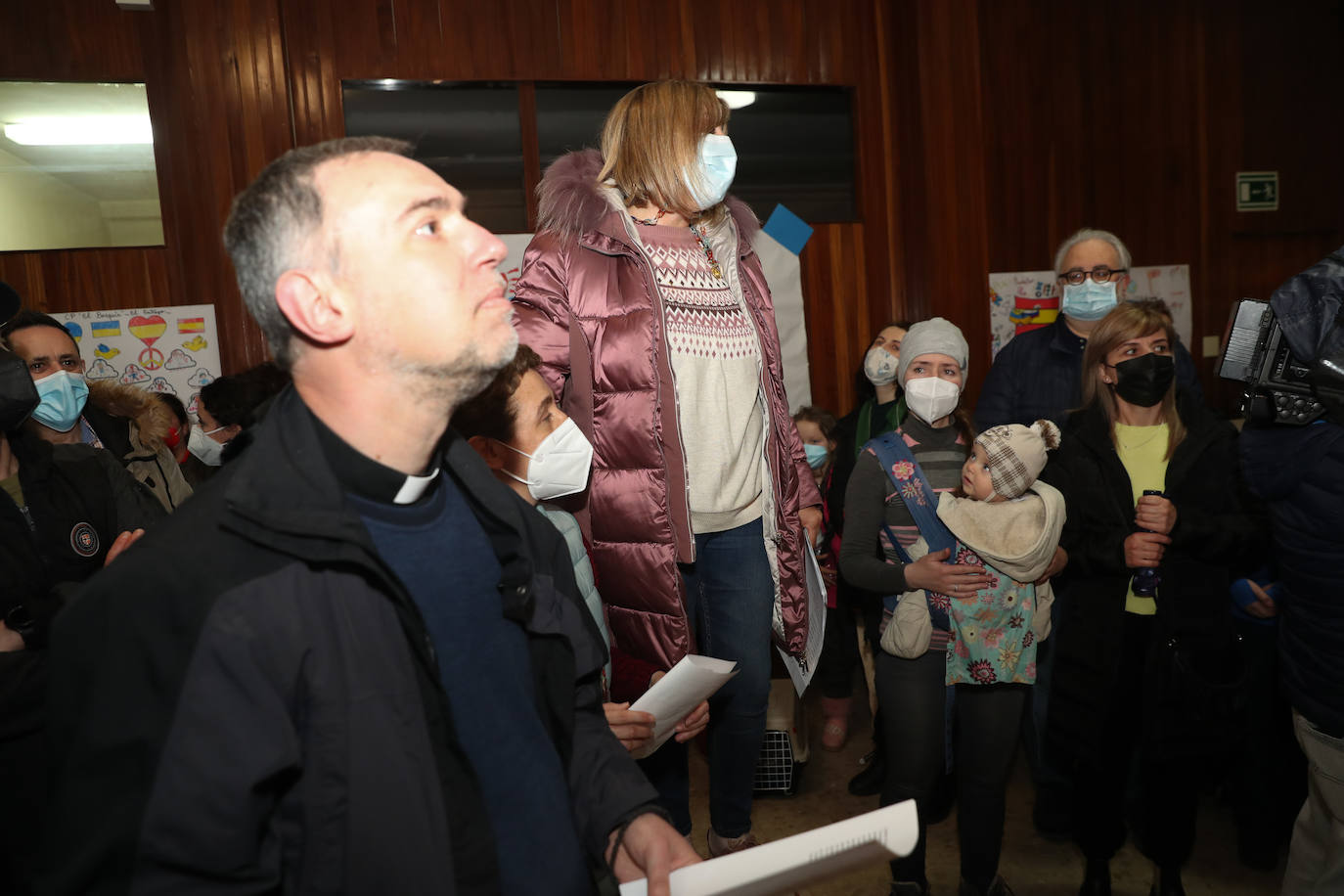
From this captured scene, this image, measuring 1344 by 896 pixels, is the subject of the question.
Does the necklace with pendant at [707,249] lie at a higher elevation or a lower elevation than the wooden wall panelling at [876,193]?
lower

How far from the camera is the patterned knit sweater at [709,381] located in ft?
6.84

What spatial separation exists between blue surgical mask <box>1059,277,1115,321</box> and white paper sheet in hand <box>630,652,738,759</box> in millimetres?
2153

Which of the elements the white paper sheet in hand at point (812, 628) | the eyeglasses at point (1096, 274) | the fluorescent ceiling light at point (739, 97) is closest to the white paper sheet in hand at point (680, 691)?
the white paper sheet in hand at point (812, 628)

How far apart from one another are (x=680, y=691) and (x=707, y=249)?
113 cm

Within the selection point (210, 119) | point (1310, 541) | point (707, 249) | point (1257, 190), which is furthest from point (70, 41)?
point (1257, 190)

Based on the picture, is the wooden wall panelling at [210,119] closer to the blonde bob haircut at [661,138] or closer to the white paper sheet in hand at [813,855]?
the blonde bob haircut at [661,138]

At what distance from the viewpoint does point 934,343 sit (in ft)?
8.73

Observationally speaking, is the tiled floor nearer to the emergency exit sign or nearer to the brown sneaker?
the brown sneaker

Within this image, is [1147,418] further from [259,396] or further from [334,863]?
[259,396]

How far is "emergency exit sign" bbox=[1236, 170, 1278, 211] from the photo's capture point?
5.96m

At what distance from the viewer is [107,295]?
168 inches

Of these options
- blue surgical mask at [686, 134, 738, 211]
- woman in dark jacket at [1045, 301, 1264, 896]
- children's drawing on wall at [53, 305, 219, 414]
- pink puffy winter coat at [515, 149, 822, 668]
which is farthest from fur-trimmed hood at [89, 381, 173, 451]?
woman in dark jacket at [1045, 301, 1264, 896]

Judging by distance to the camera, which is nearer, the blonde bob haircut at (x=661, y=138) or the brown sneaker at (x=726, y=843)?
the blonde bob haircut at (x=661, y=138)

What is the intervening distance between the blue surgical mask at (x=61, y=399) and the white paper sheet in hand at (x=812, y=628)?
2.24 meters
